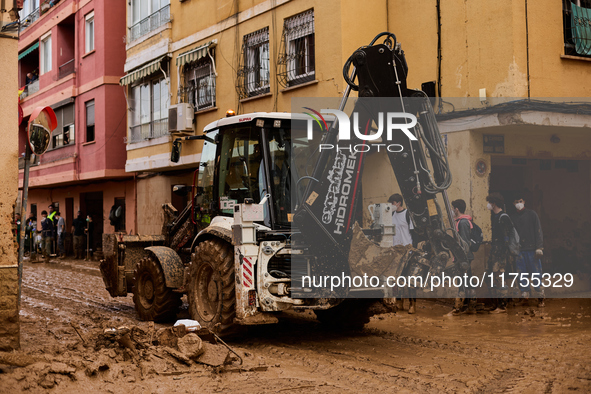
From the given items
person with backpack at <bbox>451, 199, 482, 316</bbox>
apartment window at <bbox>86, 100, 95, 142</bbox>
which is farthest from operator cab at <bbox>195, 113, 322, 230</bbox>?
apartment window at <bbox>86, 100, 95, 142</bbox>

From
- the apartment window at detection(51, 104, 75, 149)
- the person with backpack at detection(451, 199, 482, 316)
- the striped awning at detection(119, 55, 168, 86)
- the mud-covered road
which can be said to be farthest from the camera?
the apartment window at detection(51, 104, 75, 149)

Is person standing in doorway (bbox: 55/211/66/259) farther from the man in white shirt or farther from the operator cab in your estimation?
the operator cab

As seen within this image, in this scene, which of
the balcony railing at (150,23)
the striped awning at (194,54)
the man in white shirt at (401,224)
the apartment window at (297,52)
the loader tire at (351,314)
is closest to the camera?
the loader tire at (351,314)

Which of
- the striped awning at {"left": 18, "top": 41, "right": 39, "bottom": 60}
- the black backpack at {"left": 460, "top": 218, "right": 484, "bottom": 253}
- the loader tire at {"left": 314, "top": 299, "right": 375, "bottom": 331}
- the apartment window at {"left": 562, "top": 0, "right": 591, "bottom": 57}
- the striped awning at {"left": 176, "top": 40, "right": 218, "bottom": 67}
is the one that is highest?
the striped awning at {"left": 18, "top": 41, "right": 39, "bottom": 60}

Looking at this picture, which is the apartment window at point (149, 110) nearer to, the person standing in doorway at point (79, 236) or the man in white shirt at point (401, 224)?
the person standing in doorway at point (79, 236)

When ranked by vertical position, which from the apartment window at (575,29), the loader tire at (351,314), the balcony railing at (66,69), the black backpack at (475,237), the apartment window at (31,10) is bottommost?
the loader tire at (351,314)

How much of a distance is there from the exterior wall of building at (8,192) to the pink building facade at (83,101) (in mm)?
15897

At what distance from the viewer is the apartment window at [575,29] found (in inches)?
497

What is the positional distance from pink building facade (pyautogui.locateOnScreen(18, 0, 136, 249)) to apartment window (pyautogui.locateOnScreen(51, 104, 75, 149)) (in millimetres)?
39

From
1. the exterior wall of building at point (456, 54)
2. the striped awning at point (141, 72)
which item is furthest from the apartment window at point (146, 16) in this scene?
the exterior wall of building at point (456, 54)

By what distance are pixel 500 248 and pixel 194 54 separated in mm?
10129

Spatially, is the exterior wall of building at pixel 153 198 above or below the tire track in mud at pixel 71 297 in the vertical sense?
above

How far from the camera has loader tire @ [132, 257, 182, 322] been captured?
9.58 meters

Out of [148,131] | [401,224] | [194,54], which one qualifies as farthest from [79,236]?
[401,224]
